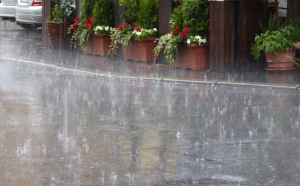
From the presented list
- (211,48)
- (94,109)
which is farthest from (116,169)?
(211,48)

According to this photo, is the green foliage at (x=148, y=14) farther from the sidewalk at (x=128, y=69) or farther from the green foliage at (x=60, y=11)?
the green foliage at (x=60, y=11)

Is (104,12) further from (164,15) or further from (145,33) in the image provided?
(164,15)

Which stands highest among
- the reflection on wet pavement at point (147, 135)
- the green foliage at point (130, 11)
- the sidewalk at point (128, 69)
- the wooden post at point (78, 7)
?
the wooden post at point (78, 7)

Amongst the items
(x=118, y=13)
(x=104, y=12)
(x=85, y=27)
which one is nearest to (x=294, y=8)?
(x=118, y=13)

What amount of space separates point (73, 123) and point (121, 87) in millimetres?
3561

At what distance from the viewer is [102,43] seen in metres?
16.4

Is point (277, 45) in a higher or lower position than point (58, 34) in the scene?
lower

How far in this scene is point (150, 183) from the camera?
516 centimetres

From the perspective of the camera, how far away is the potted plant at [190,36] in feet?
43.3

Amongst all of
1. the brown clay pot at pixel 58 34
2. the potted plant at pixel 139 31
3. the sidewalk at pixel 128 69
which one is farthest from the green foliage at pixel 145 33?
the brown clay pot at pixel 58 34

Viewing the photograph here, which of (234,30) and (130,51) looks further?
(130,51)

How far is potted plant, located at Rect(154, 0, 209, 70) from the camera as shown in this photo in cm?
1320

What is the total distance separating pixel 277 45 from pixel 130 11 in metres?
4.87

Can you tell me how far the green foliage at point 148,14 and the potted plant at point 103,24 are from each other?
1450mm
